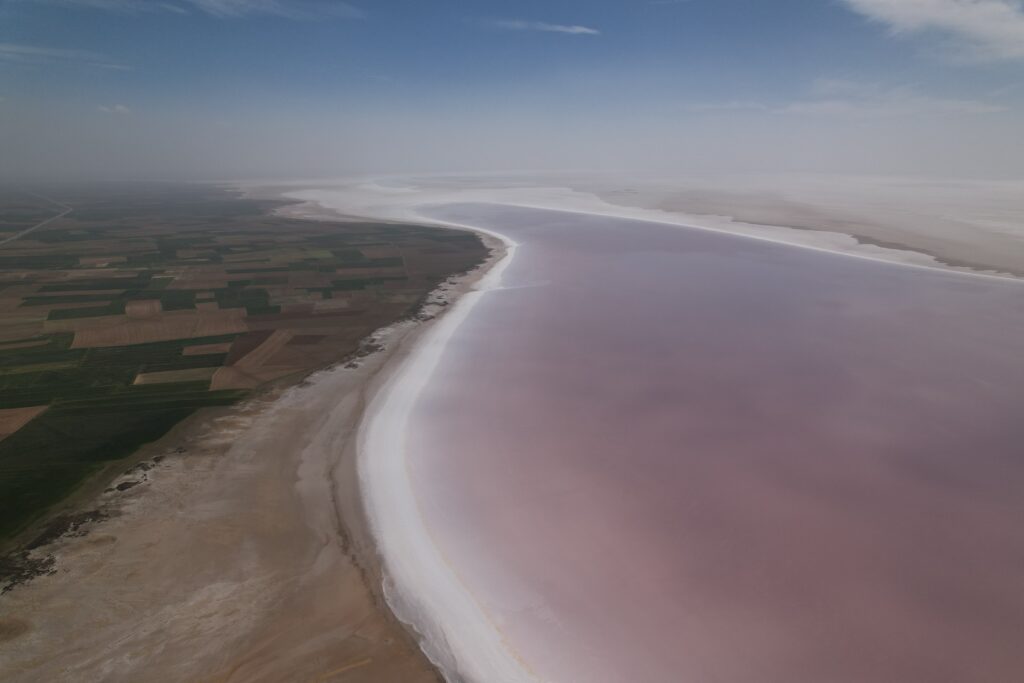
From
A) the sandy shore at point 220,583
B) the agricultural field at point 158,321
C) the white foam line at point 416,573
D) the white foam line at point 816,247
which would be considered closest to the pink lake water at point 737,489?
the white foam line at point 416,573

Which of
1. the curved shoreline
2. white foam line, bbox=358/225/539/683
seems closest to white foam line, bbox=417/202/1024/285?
the curved shoreline

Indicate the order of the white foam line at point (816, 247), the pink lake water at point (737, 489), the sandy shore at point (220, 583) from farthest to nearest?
1. the white foam line at point (816, 247)
2. the pink lake water at point (737, 489)
3. the sandy shore at point (220, 583)

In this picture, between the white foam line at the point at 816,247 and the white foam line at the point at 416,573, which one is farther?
the white foam line at the point at 816,247

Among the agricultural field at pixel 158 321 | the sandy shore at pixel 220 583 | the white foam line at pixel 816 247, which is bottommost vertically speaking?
the sandy shore at pixel 220 583

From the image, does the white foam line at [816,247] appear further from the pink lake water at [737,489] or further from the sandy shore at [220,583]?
the sandy shore at [220,583]

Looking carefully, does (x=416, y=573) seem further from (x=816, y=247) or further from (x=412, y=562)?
(x=816, y=247)

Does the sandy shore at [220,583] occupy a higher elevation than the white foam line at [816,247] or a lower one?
lower

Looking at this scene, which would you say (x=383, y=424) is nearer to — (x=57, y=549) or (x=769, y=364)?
(x=57, y=549)
